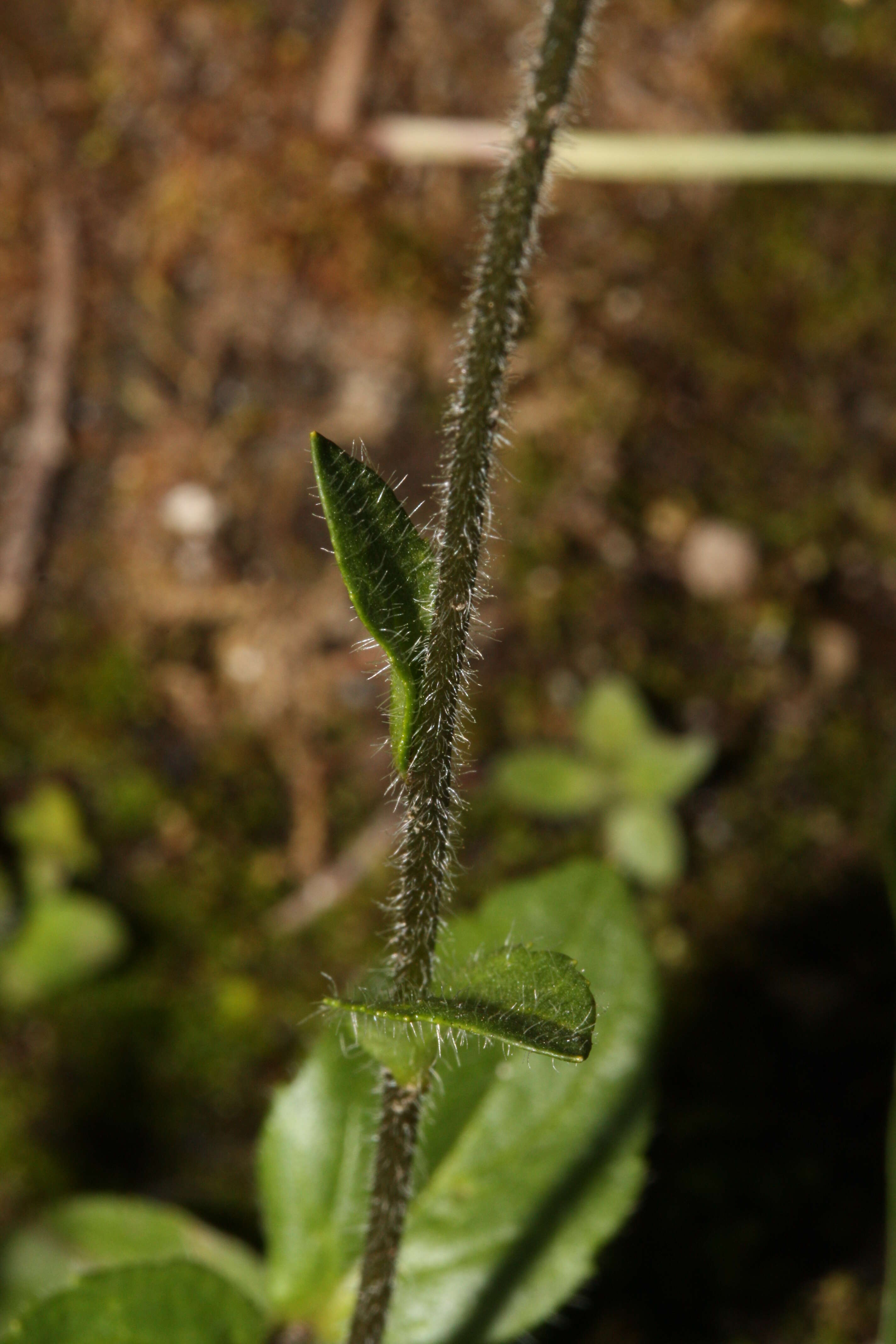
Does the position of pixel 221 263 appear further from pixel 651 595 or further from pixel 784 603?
pixel 784 603

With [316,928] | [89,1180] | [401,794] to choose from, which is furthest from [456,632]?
[89,1180]

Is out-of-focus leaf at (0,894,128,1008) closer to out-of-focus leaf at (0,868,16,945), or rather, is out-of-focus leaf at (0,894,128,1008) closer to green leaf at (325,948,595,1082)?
out-of-focus leaf at (0,868,16,945)

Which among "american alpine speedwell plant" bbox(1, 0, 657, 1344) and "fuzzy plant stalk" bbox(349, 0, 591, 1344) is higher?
"fuzzy plant stalk" bbox(349, 0, 591, 1344)

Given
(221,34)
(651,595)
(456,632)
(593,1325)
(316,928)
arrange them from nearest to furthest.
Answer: (456,632)
(593,1325)
(316,928)
(651,595)
(221,34)

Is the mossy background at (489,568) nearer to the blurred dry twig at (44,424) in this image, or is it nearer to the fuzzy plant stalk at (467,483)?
the blurred dry twig at (44,424)

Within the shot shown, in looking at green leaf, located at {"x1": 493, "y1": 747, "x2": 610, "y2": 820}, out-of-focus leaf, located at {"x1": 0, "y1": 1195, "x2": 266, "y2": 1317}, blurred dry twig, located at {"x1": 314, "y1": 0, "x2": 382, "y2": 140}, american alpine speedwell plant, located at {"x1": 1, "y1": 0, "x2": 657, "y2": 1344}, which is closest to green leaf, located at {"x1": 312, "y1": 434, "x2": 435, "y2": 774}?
american alpine speedwell plant, located at {"x1": 1, "y1": 0, "x2": 657, "y2": 1344}

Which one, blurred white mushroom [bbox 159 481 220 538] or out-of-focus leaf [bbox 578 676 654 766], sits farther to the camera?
blurred white mushroom [bbox 159 481 220 538]
